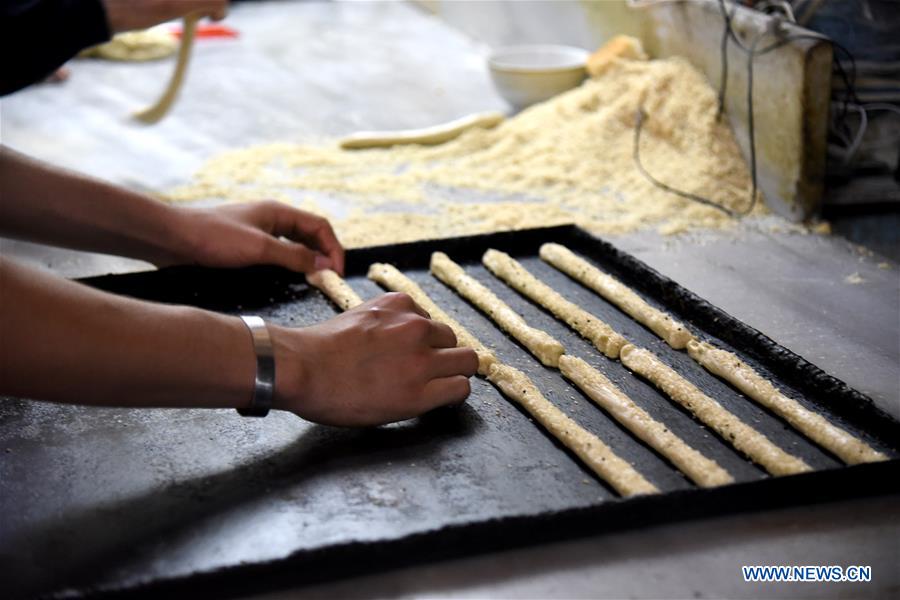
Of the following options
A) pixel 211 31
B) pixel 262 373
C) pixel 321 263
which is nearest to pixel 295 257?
pixel 321 263

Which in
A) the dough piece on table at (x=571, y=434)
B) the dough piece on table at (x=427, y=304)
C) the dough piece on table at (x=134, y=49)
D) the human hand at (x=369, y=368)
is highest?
the human hand at (x=369, y=368)

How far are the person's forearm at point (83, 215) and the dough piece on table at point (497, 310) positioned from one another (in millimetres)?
528

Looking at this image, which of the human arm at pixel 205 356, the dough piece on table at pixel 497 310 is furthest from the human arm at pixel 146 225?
the human arm at pixel 205 356

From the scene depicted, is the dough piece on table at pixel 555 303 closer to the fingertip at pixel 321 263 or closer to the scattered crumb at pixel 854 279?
the fingertip at pixel 321 263

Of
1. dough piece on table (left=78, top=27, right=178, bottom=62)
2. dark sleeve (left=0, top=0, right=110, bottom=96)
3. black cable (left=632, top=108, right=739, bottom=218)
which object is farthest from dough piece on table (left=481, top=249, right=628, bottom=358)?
dough piece on table (left=78, top=27, right=178, bottom=62)

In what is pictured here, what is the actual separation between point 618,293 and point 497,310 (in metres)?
0.26

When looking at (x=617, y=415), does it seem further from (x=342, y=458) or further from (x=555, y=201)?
(x=555, y=201)

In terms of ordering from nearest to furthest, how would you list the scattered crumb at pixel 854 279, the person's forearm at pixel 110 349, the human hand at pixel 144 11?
the person's forearm at pixel 110 349
the scattered crumb at pixel 854 279
the human hand at pixel 144 11

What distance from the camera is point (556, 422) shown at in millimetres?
1456

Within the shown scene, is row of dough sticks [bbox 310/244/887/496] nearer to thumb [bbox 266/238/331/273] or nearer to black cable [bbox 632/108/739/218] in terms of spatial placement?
thumb [bbox 266/238/331/273]

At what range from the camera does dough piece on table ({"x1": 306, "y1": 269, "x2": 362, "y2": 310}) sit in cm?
194

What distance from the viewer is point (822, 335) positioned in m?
1.91

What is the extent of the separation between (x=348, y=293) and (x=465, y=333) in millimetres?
305

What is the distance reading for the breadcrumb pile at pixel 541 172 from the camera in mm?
2654
